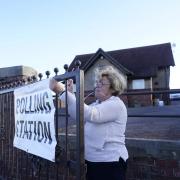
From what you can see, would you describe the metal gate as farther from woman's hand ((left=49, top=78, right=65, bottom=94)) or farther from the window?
the window

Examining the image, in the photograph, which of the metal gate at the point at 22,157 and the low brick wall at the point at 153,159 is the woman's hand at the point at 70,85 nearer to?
the metal gate at the point at 22,157

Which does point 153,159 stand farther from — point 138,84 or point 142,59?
point 142,59

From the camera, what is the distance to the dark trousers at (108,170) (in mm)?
2869

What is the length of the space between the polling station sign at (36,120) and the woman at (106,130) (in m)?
0.26

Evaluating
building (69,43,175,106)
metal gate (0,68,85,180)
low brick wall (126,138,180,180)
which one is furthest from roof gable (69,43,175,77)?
low brick wall (126,138,180,180)

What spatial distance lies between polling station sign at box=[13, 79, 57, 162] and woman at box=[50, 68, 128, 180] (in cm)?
26

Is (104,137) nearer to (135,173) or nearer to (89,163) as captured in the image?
(89,163)

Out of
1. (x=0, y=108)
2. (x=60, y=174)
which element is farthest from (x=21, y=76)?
(x=60, y=174)

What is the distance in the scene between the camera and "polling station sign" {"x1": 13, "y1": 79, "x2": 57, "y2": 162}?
3.04 m

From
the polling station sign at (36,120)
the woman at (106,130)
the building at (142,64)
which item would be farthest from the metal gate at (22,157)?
the building at (142,64)

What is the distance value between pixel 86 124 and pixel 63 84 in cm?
39

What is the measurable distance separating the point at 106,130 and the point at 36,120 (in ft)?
2.60

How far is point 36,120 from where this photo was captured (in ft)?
11.0

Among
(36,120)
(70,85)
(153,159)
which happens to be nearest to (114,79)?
(70,85)
